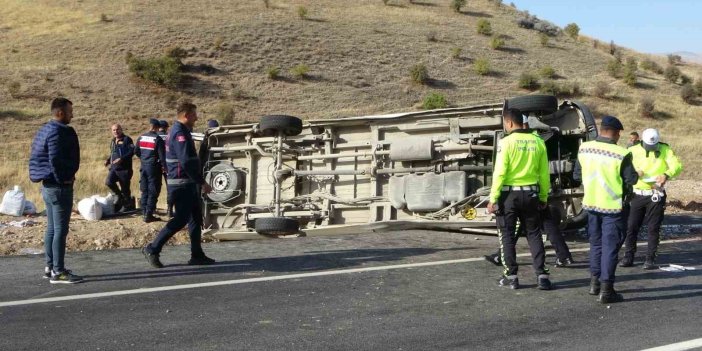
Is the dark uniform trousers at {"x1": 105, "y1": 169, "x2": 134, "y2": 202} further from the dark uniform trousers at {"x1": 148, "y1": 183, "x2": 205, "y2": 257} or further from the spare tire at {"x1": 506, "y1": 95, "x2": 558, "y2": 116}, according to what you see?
the spare tire at {"x1": 506, "y1": 95, "x2": 558, "y2": 116}

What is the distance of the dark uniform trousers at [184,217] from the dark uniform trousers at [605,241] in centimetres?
420

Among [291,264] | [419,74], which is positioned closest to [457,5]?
[419,74]

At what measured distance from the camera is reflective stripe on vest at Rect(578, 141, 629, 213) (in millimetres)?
7426

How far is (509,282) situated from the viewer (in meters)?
7.84

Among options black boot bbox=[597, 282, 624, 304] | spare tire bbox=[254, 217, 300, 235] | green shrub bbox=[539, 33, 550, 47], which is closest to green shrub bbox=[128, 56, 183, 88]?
green shrub bbox=[539, 33, 550, 47]

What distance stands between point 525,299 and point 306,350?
248 cm

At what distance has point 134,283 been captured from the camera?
807 centimetres

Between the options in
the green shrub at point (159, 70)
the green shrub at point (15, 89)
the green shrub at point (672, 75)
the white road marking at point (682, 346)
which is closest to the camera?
the white road marking at point (682, 346)

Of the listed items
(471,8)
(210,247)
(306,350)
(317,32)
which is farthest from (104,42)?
(306,350)

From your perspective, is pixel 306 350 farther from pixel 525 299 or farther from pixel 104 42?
pixel 104 42

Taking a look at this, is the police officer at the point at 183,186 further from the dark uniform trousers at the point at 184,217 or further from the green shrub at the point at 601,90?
the green shrub at the point at 601,90

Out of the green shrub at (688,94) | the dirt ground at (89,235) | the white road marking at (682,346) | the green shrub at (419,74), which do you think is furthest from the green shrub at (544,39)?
the white road marking at (682,346)

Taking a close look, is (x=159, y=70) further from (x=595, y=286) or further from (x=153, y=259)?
(x=595, y=286)

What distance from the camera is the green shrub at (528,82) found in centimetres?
3734
